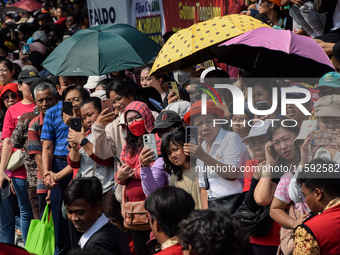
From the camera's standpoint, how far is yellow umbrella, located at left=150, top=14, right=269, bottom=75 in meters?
5.02

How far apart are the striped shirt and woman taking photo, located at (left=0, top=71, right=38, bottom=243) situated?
3.83 feet

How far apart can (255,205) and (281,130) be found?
0.65m

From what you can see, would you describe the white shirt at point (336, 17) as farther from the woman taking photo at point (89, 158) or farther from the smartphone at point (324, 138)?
the woman taking photo at point (89, 158)

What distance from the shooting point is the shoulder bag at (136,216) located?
4609 millimetres

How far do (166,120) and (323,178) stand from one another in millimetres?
1957

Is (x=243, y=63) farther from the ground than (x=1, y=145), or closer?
farther from the ground

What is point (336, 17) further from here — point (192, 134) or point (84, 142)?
point (84, 142)

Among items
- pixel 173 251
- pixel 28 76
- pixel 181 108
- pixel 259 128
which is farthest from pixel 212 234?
pixel 28 76

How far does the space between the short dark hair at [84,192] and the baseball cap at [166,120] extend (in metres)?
1.15

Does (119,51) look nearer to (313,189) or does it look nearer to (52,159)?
Result: (52,159)

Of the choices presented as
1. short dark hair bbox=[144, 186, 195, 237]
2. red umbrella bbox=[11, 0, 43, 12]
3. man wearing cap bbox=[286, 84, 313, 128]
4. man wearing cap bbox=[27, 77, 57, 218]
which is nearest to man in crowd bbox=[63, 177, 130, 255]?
short dark hair bbox=[144, 186, 195, 237]

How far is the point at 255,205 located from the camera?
394 cm

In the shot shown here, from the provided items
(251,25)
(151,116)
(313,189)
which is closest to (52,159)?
(151,116)

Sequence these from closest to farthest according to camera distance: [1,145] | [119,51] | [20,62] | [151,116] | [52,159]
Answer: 1. [151,116]
2. [52,159]
3. [119,51]
4. [1,145]
5. [20,62]
